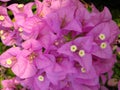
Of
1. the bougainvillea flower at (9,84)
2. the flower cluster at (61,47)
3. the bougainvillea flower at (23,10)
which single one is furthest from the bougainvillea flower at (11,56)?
the bougainvillea flower at (9,84)

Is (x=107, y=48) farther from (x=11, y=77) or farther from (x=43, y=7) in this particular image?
(x=11, y=77)

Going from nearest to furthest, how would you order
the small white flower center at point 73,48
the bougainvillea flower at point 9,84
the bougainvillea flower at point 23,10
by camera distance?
the small white flower center at point 73,48
the bougainvillea flower at point 23,10
the bougainvillea flower at point 9,84

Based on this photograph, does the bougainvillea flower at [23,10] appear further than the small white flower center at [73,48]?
Yes

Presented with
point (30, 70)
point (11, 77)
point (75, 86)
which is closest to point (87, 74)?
point (75, 86)

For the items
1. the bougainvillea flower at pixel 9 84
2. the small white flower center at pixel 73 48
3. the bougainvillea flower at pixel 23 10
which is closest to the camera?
the small white flower center at pixel 73 48

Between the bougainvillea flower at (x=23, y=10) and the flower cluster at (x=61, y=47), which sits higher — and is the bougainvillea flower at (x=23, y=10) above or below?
above

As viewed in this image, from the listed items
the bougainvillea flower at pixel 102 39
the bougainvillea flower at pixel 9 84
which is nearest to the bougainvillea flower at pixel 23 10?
the bougainvillea flower at pixel 102 39

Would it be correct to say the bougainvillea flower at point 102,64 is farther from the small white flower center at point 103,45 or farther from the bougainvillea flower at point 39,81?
the bougainvillea flower at point 39,81

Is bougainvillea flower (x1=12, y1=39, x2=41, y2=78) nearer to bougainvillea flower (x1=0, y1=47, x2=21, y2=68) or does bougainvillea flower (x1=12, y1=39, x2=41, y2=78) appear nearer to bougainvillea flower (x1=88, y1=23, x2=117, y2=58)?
bougainvillea flower (x1=0, y1=47, x2=21, y2=68)

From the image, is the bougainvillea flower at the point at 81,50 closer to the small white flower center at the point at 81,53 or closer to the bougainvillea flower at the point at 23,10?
the small white flower center at the point at 81,53

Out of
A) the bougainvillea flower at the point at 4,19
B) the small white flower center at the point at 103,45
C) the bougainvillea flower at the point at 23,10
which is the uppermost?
the bougainvillea flower at the point at 23,10
